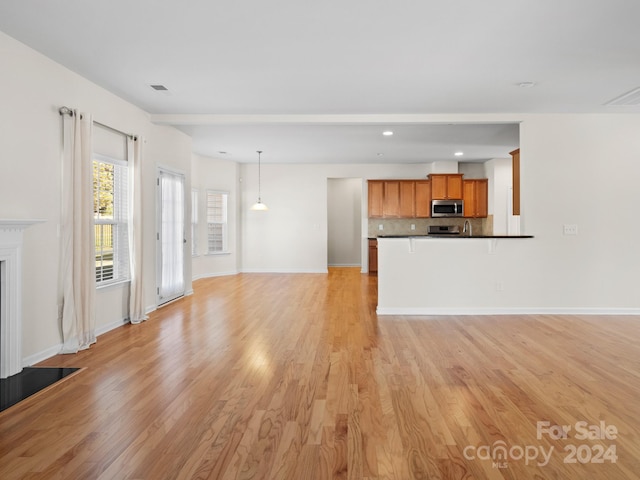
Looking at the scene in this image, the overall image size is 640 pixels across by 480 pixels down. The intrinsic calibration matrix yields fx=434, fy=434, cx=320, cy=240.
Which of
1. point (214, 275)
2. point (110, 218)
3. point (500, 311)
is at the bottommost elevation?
point (500, 311)

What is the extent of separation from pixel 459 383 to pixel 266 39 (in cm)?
310

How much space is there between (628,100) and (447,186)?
201 inches

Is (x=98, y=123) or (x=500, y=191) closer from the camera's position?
(x=98, y=123)

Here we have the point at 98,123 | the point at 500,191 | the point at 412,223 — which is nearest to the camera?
the point at 98,123

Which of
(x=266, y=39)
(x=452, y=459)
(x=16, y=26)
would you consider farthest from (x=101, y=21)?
(x=452, y=459)

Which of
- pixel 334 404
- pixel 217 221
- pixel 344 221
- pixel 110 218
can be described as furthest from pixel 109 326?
pixel 344 221

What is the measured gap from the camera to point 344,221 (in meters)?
12.4

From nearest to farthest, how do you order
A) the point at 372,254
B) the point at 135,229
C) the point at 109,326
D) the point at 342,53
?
the point at 342,53 < the point at 109,326 < the point at 135,229 < the point at 372,254

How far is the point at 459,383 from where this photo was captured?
3.24m

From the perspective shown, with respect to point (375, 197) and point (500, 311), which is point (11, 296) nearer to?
point (500, 311)

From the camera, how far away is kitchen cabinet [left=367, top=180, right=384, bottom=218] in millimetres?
10508

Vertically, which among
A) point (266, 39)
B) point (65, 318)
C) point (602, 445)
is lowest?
point (602, 445)

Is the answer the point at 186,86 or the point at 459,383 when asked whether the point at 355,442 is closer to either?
the point at 459,383

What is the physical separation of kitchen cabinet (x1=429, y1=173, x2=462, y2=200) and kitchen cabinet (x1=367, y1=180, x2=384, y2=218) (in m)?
1.27
